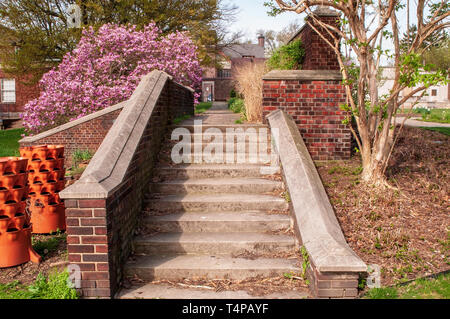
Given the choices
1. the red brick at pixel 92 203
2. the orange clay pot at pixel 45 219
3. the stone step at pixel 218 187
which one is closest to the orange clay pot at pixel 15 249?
the orange clay pot at pixel 45 219

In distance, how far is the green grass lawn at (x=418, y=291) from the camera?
→ 3.22 meters

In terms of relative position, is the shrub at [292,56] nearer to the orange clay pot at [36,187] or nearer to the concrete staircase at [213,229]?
the concrete staircase at [213,229]

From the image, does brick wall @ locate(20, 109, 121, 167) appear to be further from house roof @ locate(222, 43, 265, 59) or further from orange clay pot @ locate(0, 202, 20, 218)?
house roof @ locate(222, 43, 265, 59)

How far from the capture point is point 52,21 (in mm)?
18188

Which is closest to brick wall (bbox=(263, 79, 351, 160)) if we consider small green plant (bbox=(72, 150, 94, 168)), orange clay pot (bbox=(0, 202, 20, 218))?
orange clay pot (bbox=(0, 202, 20, 218))

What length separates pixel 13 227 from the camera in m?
4.04

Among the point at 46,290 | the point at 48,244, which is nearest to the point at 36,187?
the point at 48,244

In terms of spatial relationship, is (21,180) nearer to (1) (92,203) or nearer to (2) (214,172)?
(1) (92,203)

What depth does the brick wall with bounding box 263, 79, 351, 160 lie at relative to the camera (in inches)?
245

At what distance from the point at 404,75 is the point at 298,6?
5.60ft

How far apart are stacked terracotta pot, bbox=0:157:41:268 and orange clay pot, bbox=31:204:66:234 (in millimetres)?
849

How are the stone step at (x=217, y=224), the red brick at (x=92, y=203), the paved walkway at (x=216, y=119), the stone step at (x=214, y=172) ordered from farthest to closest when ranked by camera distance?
the paved walkway at (x=216, y=119)
the stone step at (x=214, y=172)
the stone step at (x=217, y=224)
the red brick at (x=92, y=203)

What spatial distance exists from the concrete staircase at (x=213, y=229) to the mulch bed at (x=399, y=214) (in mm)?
782
